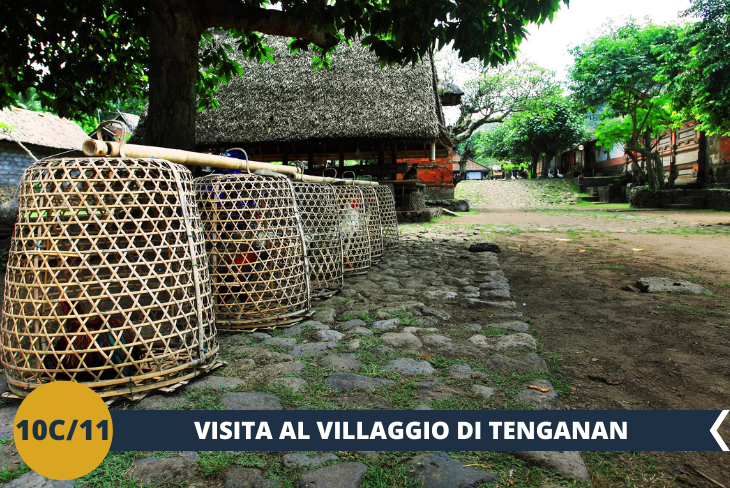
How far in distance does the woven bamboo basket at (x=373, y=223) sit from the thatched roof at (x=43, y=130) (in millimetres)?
13811

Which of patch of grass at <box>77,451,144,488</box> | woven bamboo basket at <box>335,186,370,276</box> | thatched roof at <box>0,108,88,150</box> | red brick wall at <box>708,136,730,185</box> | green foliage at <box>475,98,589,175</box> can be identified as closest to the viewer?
patch of grass at <box>77,451,144,488</box>

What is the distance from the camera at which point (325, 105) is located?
9.47m

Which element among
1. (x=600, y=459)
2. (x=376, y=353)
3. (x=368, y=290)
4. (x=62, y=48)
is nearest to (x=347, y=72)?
(x=62, y=48)

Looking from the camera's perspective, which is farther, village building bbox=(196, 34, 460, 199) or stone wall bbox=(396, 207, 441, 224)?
stone wall bbox=(396, 207, 441, 224)

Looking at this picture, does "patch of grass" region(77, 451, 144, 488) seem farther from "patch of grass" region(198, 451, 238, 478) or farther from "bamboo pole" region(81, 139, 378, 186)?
"bamboo pole" region(81, 139, 378, 186)

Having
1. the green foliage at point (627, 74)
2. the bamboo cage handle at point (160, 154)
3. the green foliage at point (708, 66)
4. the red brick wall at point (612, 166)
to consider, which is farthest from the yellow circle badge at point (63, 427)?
the red brick wall at point (612, 166)

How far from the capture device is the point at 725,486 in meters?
1.30

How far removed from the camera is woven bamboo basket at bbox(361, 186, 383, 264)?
16.4 ft

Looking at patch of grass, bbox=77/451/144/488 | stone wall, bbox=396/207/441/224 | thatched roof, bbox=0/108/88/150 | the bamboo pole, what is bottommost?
patch of grass, bbox=77/451/144/488

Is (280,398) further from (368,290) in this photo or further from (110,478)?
(368,290)

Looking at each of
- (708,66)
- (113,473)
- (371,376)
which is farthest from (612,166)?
(113,473)

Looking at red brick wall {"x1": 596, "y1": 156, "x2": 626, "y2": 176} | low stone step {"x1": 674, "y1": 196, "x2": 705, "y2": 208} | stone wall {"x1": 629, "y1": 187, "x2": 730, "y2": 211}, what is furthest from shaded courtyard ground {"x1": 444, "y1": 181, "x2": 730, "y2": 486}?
red brick wall {"x1": 596, "y1": 156, "x2": 626, "y2": 176}

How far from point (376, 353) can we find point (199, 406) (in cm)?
92

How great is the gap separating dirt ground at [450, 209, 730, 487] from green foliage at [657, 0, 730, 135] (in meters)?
6.37
